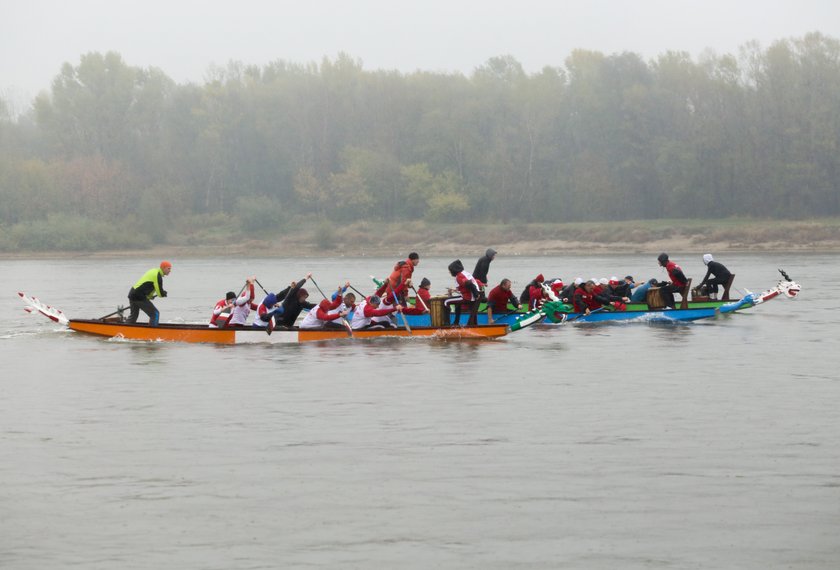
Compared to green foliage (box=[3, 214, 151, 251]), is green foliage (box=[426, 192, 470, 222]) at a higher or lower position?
higher

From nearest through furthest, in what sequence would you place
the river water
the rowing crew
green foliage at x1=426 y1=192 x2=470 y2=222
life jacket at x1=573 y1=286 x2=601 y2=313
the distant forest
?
the river water, the rowing crew, life jacket at x1=573 y1=286 x2=601 y2=313, the distant forest, green foliage at x1=426 y1=192 x2=470 y2=222

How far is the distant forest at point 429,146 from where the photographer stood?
81812mm

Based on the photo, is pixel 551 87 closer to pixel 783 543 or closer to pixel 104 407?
pixel 104 407

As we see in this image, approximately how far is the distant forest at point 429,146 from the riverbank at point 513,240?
2007mm

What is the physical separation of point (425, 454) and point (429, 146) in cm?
7709

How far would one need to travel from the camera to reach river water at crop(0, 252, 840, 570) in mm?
10844

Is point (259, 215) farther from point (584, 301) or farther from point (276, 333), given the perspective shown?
point (276, 333)

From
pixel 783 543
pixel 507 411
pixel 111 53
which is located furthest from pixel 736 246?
pixel 783 543

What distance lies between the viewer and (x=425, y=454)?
1455cm

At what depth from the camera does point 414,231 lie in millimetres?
86750

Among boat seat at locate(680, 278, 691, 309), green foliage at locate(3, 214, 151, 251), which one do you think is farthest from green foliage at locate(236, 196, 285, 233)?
boat seat at locate(680, 278, 691, 309)

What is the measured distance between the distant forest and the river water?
56.9 m

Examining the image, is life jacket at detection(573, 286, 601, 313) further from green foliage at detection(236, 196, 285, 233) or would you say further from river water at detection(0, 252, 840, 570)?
green foliage at detection(236, 196, 285, 233)

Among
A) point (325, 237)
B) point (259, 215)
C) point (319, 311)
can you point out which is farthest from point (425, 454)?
point (259, 215)
